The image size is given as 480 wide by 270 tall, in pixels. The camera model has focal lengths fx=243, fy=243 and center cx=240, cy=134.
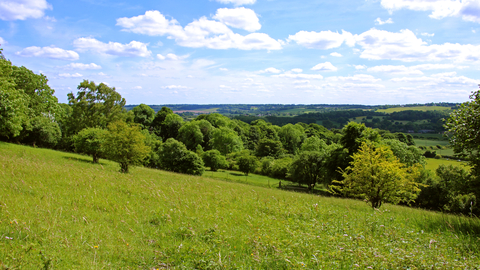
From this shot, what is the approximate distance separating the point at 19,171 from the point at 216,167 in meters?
53.9

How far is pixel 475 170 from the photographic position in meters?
9.62

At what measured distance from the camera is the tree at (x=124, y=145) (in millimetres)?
19906

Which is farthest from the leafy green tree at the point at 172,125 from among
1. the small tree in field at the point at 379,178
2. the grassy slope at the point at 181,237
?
the grassy slope at the point at 181,237

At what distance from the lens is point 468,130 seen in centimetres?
938

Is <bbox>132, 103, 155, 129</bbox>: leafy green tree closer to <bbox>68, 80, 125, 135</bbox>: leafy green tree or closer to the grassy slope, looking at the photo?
<bbox>68, 80, 125, 135</bbox>: leafy green tree

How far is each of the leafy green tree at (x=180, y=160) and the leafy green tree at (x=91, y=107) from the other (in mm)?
11102

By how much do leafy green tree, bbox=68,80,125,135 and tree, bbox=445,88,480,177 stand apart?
39.4 metres

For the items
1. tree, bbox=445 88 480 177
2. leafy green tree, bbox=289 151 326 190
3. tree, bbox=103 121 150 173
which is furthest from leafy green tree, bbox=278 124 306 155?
tree, bbox=445 88 480 177

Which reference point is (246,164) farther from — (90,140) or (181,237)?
(181,237)

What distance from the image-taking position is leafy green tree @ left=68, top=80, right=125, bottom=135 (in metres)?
37.3

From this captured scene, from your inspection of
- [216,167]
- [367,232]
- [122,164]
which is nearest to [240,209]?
[367,232]

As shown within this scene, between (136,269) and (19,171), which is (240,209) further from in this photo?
(19,171)

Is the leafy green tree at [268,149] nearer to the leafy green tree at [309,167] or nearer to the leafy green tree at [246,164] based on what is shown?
the leafy green tree at [246,164]

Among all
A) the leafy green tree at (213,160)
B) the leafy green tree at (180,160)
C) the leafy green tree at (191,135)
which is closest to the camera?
the leafy green tree at (180,160)
